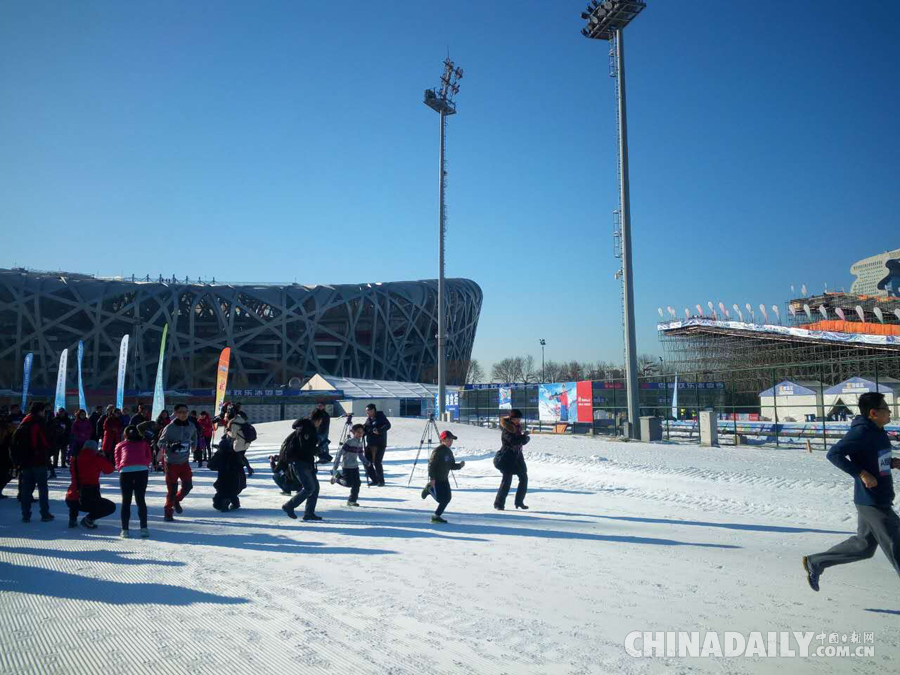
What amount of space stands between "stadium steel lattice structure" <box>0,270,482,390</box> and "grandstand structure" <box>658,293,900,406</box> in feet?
105

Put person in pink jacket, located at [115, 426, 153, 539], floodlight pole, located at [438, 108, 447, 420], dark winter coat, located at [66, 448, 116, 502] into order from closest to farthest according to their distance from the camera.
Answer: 1. person in pink jacket, located at [115, 426, 153, 539]
2. dark winter coat, located at [66, 448, 116, 502]
3. floodlight pole, located at [438, 108, 447, 420]

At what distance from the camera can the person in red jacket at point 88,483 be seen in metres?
7.75

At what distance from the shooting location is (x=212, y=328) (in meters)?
67.3

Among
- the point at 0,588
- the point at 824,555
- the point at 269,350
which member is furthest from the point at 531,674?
the point at 269,350

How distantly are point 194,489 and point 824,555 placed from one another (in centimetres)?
1101

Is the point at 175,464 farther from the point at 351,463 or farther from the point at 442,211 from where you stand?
the point at 442,211

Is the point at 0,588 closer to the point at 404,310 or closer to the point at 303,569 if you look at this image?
the point at 303,569

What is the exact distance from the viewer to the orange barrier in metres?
59.0

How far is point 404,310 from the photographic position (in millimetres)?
76438

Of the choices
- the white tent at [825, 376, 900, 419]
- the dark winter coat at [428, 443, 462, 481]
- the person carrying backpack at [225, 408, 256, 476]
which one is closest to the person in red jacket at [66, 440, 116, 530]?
the person carrying backpack at [225, 408, 256, 476]

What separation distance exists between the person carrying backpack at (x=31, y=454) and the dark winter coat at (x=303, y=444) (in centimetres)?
350

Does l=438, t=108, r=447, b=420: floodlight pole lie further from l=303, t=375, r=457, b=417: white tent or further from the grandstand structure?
the grandstand structure

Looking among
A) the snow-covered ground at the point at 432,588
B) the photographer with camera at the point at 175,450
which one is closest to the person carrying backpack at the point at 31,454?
the snow-covered ground at the point at 432,588

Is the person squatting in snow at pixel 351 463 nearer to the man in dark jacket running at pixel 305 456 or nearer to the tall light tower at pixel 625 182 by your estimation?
the man in dark jacket running at pixel 305 456
